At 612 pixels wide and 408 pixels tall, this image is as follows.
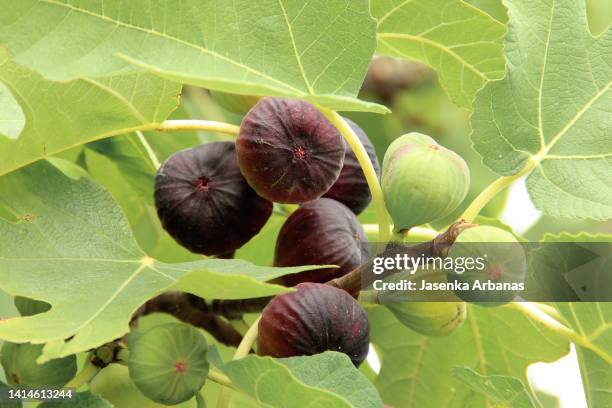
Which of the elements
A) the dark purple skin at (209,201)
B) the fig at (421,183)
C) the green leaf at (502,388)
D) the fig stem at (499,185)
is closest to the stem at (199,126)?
the dark purple skin at (209,201)

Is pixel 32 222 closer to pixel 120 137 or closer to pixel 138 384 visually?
pixel 138 384

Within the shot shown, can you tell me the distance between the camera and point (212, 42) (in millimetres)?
1241

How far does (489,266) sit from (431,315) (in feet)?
0.66

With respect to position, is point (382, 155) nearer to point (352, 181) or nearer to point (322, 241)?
point (352, 181)

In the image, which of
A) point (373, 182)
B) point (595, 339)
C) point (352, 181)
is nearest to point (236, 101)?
point (352, 181)

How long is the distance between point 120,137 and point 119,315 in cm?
62

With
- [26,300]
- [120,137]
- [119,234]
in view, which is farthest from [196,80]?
[120,137]

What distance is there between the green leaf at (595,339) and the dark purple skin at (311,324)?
40 centimetres

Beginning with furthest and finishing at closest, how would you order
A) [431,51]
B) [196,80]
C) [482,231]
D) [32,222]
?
[431,51] → [32,222] → [482,231] → [196,80]

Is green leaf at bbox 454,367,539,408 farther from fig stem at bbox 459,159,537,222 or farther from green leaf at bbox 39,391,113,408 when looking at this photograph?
green leaf at bbox 39,391,113,408

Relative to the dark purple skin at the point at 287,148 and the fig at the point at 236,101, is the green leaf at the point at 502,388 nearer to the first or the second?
A: the dark purple skin at the point at 287,148

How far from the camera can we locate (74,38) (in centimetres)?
118

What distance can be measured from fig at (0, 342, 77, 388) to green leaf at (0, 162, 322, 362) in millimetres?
118

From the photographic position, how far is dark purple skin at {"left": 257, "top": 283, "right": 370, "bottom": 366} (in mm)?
1309
